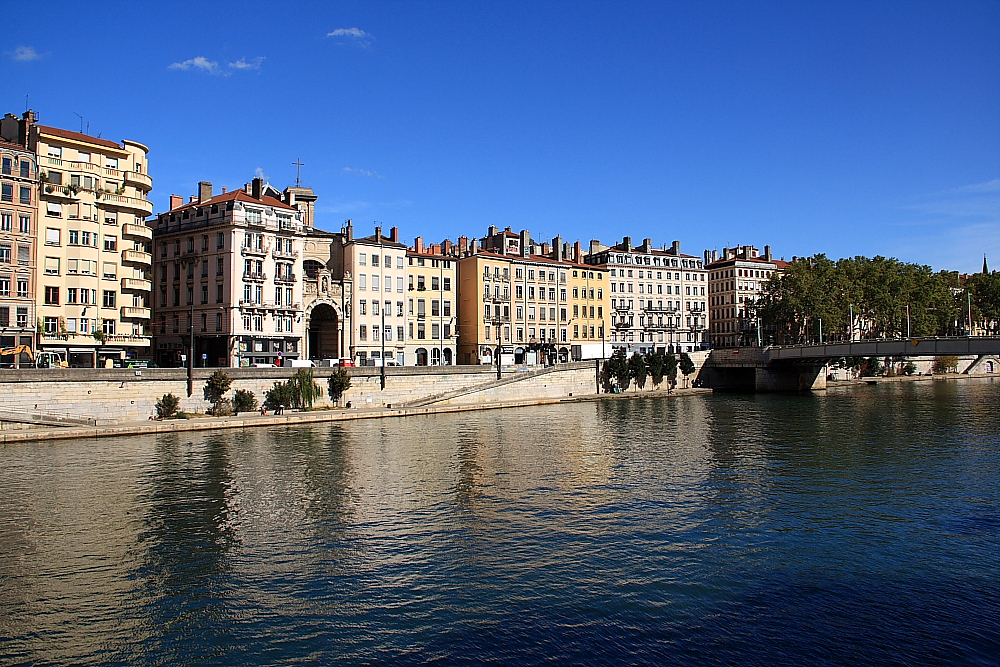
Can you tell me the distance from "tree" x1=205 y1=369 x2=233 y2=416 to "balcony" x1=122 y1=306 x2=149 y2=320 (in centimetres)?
1240

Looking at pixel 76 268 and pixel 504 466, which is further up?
pixel 76 268

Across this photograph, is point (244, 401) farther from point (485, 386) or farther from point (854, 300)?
point (854, 300)

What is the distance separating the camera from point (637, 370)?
289ft

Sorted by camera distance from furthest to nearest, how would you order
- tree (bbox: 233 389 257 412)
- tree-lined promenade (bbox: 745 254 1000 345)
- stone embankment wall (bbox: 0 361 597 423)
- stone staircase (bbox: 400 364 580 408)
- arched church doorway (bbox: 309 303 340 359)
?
tree-lined promenade (bbox: 745 254 1000 345), arched church doorway (bbox: 309 303 340 359), stone staircase (bbox: 400 364 580 408), tree (bbox: 233 389 257 412), stone embankment wall (bbox: 0 361 597 423)

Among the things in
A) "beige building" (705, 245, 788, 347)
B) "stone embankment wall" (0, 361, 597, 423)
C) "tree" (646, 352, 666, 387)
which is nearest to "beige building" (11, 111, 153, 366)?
"stone embankment wall" (0, 361, 597, 423)

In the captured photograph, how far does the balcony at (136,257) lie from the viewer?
211 feet

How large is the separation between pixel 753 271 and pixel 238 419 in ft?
354

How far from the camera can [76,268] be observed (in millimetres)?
60906

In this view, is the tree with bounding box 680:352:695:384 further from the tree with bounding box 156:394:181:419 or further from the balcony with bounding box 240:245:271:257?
the tree with bounding box 156:394:181:419

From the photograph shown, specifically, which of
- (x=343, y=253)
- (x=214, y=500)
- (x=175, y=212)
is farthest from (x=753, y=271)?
(x=214, y=500)

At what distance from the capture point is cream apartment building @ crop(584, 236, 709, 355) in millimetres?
117000

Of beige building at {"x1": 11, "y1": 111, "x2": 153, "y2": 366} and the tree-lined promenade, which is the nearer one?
beige building at {"x1": 11, "y1": 111, "x2": 153, "y2": 366}

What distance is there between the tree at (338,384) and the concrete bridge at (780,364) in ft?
164

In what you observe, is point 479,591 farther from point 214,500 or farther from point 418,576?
point 214,500
